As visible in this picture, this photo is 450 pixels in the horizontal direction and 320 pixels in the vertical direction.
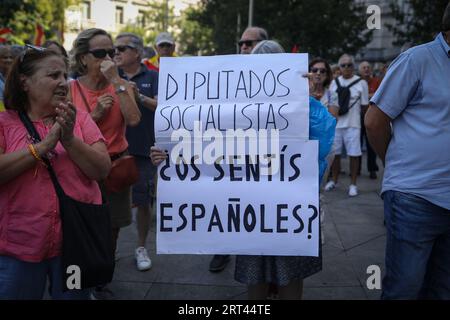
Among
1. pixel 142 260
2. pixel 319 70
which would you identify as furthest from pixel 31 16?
pixel 142 260

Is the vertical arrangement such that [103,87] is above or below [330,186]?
above

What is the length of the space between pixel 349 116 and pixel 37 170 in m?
5.99

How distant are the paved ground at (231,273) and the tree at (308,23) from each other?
45.8ft

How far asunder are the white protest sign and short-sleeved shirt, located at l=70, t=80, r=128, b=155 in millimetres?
777

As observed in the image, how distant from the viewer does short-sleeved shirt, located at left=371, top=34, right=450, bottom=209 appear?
2.38 meters

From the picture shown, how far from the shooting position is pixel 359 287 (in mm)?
3904

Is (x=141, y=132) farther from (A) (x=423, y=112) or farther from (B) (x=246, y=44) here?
(A) (x=423, y=112)

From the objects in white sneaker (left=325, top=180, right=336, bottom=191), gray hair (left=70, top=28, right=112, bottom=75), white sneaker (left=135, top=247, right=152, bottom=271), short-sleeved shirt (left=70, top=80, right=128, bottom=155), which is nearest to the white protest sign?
short-sleeved shirt (left=70, top=80, right=128, bottom=155)

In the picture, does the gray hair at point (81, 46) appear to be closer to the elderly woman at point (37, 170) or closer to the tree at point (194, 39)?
the elderly woman at point (37, 170)

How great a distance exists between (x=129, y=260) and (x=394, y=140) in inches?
108

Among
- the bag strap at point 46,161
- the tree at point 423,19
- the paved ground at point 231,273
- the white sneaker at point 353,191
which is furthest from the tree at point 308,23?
the bag strap at point 46,161

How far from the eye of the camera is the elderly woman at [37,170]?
2.20 m

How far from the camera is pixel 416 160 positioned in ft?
8.04
